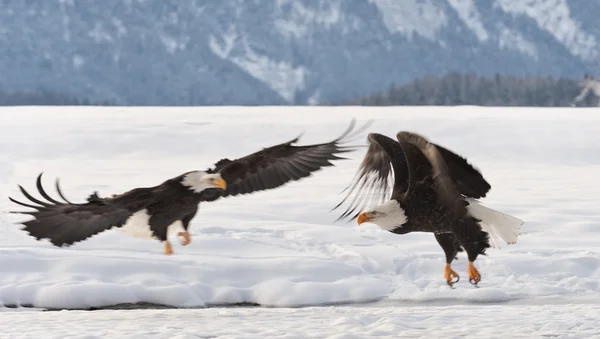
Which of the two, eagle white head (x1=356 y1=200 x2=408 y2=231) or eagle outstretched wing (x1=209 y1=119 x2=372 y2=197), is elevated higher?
eagle outstretched wing (x1=209 y1=119 x2=372 y2=197)

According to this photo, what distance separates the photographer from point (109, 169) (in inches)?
555

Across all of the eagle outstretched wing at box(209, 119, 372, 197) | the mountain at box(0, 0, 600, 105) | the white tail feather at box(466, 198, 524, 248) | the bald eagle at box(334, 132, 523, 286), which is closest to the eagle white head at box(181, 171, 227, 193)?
the eagle outstretched wing at box(209, 119, 372, 197)

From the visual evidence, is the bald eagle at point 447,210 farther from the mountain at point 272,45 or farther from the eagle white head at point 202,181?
the mountain at point 272,45

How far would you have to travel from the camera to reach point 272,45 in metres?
138

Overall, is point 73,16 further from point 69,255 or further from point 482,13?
point 69,255

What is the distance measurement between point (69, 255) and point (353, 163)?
7.34m

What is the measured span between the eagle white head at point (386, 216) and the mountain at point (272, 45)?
10268 cm

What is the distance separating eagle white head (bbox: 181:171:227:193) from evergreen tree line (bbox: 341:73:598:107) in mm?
29252

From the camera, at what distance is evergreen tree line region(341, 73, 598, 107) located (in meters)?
37.3

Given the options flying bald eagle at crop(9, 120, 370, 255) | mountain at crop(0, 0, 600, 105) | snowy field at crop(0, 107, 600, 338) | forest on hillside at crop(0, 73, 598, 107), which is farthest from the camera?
mountain at crop(0, 0, 600, 105)

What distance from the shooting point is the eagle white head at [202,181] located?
5531mm

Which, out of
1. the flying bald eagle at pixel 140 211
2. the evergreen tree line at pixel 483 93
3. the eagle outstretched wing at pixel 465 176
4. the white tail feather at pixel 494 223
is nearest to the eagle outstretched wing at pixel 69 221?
the flying bald eagle at pixel 140 211

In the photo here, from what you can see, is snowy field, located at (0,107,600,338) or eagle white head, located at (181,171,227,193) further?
snowy field, located at (0,107,600,338)

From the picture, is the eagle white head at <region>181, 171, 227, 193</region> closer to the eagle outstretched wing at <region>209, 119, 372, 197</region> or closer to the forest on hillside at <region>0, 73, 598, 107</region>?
the eagle outstretched wing at <region>209, 119, 372, 197</region>
